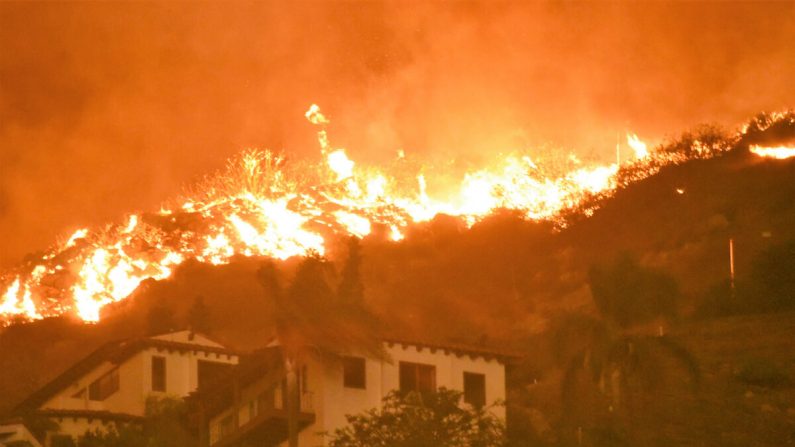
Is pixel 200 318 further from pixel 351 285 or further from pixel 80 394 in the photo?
pixel 351 285

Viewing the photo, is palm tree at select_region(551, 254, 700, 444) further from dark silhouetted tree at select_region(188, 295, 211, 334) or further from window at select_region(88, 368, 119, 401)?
dark silhouetted tree at select_region(188, 295, 211, 334)

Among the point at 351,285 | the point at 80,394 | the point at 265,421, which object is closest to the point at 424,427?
the point at 265,421

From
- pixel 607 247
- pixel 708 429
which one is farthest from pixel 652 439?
pixel 607 247

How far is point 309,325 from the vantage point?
50.8 meters

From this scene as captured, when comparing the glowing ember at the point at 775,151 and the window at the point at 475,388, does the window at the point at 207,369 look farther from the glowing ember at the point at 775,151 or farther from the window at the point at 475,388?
the glowing ember at the point at 775,151

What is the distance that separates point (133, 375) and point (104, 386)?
1.65 meters

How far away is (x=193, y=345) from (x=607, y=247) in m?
50.2

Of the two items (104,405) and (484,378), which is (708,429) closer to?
(484,378)

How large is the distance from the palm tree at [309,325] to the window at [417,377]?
2.93 m

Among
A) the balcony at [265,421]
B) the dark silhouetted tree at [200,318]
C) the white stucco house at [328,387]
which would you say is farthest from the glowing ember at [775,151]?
the balcony at [265,421]

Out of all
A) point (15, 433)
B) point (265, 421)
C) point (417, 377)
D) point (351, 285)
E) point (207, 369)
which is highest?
point (351, 285)

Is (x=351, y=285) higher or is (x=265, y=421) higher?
(x=351, y=285)

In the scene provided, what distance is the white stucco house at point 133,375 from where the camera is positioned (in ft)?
213

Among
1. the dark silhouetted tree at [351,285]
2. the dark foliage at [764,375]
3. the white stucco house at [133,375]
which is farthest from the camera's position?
the dark foliage at [764,375]
